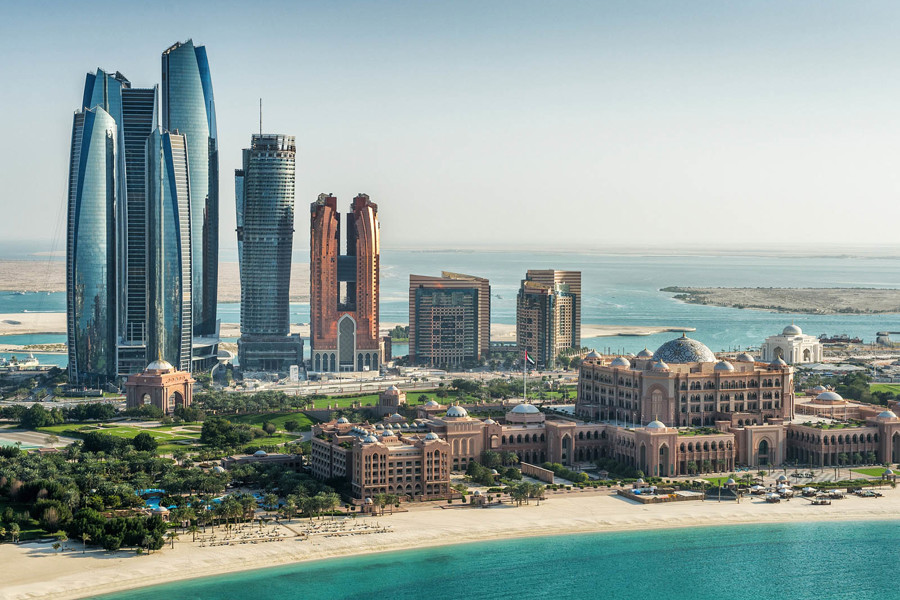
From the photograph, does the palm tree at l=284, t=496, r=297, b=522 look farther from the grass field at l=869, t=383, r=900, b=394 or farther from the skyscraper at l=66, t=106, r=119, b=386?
the grass field at l=869, t=383, r=900, b=394

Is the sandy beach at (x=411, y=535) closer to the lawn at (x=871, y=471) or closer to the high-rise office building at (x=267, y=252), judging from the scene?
the lawn at (x=871, y=471)

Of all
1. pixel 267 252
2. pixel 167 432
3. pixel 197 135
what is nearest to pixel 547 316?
pixel 267 252

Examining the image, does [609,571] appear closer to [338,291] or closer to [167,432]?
[167,432]

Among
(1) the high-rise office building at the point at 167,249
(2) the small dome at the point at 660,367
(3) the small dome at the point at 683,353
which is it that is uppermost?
(1) the high-rise office building at the point at 167,249

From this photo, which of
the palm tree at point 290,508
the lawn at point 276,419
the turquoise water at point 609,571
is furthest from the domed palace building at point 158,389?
the turquoise water at point 609,571

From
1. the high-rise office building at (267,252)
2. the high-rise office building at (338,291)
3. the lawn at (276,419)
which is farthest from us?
the high-rise office building at (267,252)

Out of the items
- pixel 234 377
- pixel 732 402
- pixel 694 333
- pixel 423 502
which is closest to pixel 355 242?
pixel 234 377
